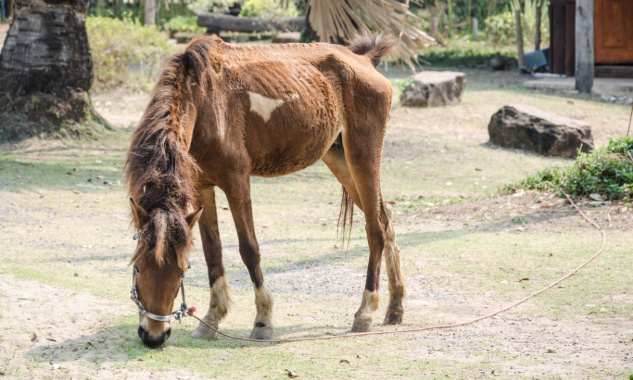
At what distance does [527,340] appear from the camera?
527 cm

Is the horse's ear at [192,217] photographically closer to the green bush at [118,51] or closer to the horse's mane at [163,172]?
the horse's mane at [163,172]

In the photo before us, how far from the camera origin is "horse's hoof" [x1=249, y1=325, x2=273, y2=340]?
5227 mm

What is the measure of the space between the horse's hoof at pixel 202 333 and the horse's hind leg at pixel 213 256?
25mm

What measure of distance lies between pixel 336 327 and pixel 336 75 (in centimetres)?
190

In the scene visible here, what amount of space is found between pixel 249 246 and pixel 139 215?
1.15 metres

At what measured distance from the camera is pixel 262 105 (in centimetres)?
530

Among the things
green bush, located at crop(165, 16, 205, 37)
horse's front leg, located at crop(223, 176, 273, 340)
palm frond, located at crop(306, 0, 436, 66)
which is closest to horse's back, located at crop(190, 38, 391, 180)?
horse's front leg, located at crop(223, 176, 273, 340)

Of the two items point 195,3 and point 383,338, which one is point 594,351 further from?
point 195,3

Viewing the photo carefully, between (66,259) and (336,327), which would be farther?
(66,259)

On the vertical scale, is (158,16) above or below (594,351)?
above

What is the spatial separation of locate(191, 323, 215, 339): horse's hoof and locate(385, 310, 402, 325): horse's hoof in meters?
1.38

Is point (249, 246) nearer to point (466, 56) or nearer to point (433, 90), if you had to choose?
point (433, 90)

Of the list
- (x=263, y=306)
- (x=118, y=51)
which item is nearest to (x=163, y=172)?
(x=263, y=306)

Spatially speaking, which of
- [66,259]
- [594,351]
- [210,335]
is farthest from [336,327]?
[66,259]
